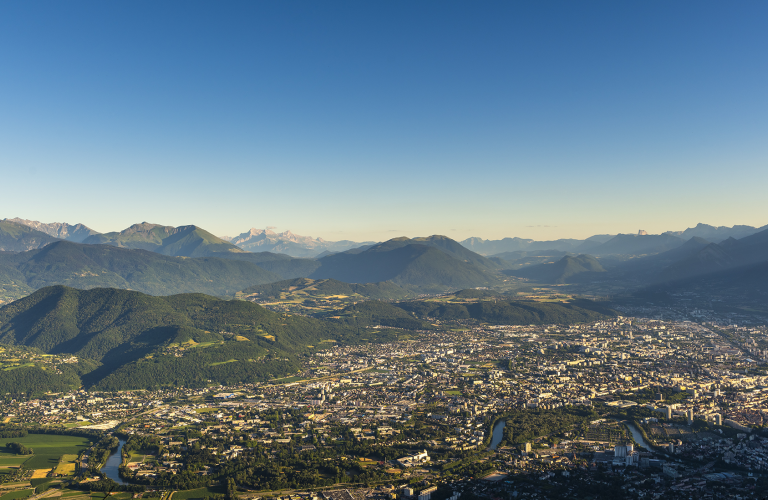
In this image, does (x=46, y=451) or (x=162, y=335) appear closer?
(x=46, y=451)

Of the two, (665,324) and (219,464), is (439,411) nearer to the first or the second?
(219,464)

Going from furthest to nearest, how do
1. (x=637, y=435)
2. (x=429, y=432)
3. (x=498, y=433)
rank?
(x=498, y=433)
(x=429, y=432)
(x=637, y=435)

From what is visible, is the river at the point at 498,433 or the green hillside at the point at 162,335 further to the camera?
the green hillside at the point at 162,335

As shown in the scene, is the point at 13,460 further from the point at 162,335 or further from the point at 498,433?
the point at 162,335

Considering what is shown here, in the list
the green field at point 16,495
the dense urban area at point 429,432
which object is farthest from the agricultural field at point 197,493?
the green field at point 16,495

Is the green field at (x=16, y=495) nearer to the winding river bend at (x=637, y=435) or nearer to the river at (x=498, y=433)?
the river at (x=498, y=433)

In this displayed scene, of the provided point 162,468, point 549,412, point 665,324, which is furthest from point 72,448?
point 665,324

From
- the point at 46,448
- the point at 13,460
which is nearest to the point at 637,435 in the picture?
the point at 46,448
